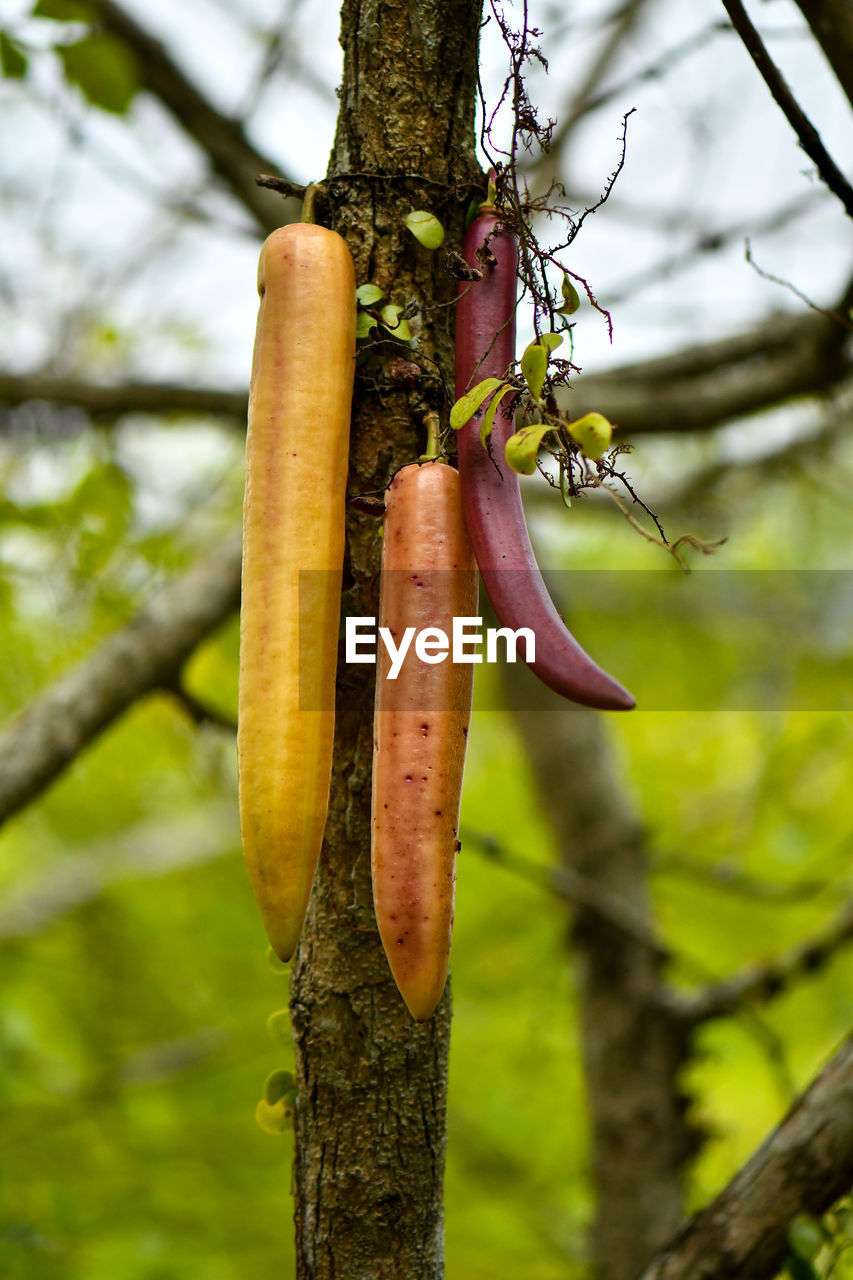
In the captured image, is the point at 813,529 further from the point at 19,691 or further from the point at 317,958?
the point at 317,958

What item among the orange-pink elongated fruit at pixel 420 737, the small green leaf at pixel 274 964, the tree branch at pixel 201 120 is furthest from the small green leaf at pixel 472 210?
the tree branch at pixel 201 120

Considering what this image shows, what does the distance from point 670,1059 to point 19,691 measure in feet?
9.76

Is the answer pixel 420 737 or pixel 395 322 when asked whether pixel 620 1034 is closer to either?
pixel 420 737

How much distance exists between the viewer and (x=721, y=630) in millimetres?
7914

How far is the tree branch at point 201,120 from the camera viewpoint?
12.6 ft

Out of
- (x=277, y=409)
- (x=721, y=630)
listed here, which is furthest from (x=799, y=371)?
(x=721, y=630)

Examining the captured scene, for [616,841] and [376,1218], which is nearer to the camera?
[376,1218]

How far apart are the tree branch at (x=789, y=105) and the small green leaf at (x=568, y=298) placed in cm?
60

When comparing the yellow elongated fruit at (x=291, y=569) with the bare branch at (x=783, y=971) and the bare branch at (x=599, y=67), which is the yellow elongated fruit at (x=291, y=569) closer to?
the bare branch at (x=783, y=971)

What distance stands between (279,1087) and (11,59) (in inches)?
90.6

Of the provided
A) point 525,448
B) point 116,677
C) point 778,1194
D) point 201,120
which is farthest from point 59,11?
point 778,1194

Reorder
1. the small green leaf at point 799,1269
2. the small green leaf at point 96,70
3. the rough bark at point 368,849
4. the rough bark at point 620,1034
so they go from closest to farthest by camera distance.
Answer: the rough bark at point 368,849
the small green leaf at point 799,1269
the small green leaf at point 96,70
the rough bark at point 620,1034

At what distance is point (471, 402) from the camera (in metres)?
1.27

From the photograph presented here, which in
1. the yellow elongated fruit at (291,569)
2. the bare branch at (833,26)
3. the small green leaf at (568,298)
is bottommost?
the yellow elongated fruit at (291,569)
